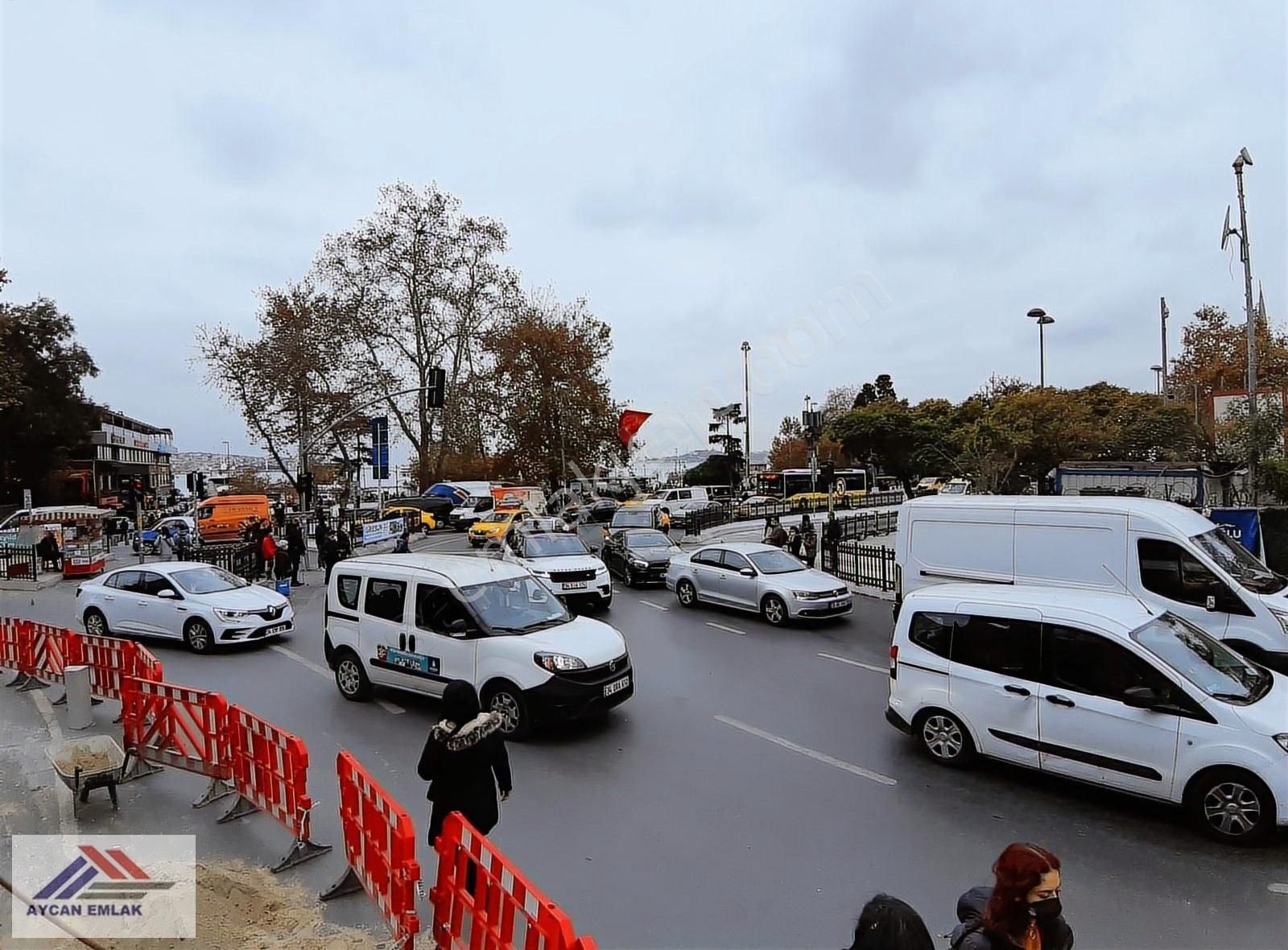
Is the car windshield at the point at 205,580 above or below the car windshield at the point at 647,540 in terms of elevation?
above

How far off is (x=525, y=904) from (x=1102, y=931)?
138 inches

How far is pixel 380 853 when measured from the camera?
4.43 m

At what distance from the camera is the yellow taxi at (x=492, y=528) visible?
3029cm

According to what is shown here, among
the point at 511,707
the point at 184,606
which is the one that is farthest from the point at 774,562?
the point at 184,606

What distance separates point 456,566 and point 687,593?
7.66 metres

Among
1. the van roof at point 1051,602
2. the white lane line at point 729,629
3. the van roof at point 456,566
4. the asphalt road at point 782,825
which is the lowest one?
the white lane line at point 729,629

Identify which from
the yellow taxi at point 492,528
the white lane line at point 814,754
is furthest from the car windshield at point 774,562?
the yellow taxi at point 492,528

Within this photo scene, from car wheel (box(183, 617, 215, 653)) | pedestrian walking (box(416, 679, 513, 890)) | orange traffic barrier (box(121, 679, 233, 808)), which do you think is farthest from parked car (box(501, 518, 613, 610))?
pedestrian walking (box(416, 679, 513, 890))

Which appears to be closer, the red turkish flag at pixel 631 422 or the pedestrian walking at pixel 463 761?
the pedestrian walking at pixel 463 761

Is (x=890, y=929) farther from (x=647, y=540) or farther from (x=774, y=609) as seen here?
(x=647, y=540)

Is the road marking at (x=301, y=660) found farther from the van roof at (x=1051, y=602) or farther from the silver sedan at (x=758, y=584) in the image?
the van roof at (x=1051, y=602)

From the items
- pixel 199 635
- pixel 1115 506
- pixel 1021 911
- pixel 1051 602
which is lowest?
pixel 199 635

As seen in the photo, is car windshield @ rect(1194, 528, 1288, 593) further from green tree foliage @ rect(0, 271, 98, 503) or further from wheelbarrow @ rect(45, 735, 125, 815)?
green tree foliage @ rect(0, 271, 98, 503)

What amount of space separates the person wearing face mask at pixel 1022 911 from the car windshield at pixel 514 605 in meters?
5.84
